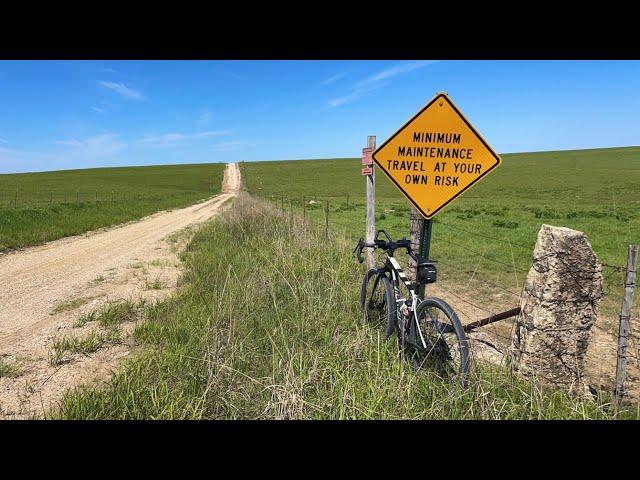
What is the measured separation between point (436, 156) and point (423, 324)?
1.48 metres

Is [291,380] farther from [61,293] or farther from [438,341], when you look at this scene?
[61,293]

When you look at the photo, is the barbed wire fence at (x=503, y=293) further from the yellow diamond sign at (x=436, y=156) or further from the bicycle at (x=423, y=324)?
the yellow diamond sign at (x=436, y=156)

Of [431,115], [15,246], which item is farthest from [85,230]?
[431,115]

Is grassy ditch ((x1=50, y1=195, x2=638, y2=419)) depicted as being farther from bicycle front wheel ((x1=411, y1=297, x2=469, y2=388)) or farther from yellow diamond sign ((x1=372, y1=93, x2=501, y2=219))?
yellow diamond sign ((x1=372, y1=93, x2=501, y2=219))

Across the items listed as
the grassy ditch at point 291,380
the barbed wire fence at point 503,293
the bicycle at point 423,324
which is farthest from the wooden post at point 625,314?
the bicycle at point 423,324

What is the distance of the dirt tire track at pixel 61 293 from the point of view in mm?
3402

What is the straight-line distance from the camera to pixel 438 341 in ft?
9.77

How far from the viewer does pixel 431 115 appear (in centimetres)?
329

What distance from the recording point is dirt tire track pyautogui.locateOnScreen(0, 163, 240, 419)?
11.2ft

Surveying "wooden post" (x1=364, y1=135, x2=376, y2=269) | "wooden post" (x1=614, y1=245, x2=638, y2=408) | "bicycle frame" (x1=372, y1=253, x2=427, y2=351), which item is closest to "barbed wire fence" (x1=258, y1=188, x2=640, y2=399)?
"wooden post" (x1=614, y1=245, x2=638, y2=408)

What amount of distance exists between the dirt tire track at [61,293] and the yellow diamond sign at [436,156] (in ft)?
10.8

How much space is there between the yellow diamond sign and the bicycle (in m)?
0.65
